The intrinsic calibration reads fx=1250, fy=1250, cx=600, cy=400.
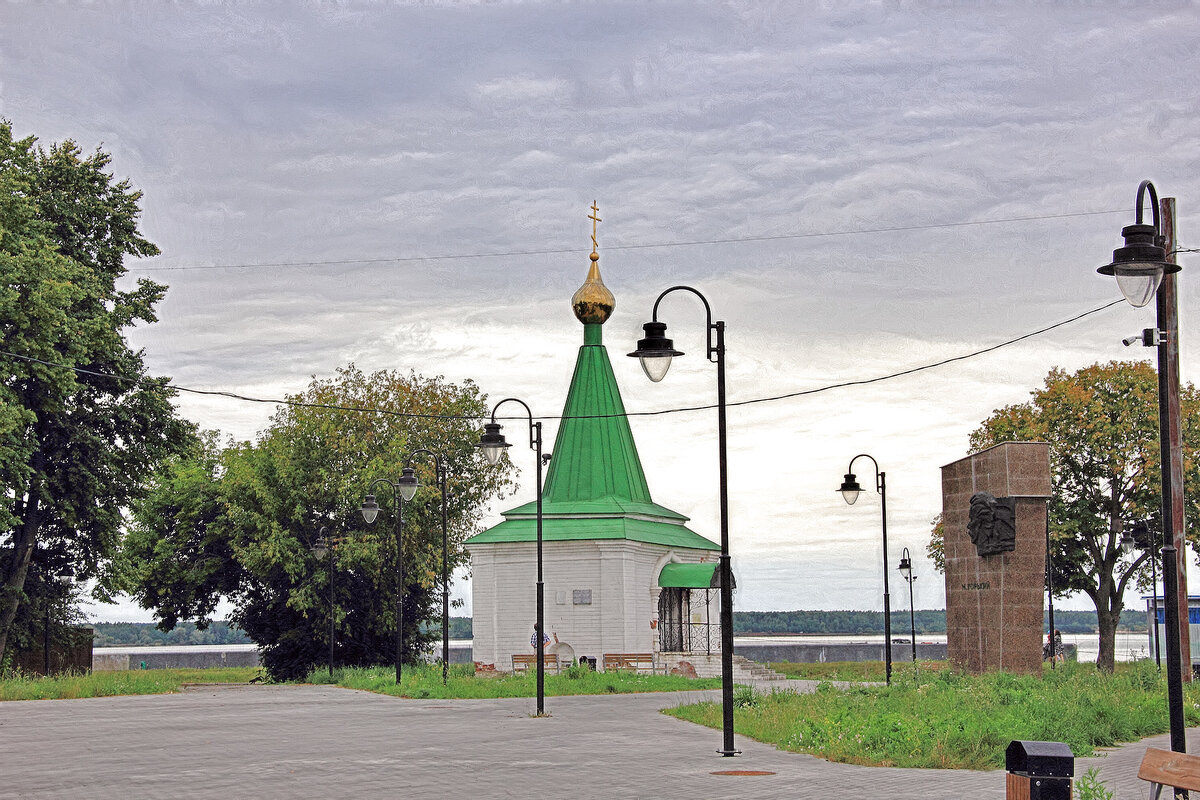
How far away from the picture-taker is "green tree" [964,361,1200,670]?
42781 millimetres

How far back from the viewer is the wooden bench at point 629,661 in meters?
44.5

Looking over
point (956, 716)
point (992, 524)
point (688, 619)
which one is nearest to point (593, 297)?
point (688, 619)

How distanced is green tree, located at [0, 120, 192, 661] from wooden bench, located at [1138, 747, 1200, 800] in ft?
108

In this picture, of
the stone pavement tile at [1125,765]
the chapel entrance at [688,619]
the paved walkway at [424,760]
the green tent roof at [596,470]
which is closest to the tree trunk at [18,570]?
the paved walkway at [424,760]

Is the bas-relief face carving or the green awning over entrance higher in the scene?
the bas-relief face carving

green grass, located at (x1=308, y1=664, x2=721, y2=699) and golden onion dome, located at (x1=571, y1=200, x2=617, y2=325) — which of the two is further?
golden onion dome, located at (x1=571, y1=200, x2=617, y2=325)

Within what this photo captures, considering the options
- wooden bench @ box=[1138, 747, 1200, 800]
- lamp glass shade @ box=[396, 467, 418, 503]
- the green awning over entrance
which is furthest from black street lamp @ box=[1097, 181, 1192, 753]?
the green awning over entrance

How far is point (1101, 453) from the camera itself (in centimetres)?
4306

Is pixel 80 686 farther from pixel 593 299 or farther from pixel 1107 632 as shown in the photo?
pixel 1107 632

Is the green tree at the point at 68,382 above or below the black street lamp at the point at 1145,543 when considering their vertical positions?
above

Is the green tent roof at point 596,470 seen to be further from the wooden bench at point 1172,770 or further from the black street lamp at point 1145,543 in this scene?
the wooden bench at point 1172,770

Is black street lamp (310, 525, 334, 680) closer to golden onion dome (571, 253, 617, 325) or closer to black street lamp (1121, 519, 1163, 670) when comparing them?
golden onion dome (571, 253, 617, 325)

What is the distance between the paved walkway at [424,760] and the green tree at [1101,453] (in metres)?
24.0

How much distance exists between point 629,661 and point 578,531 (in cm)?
504
